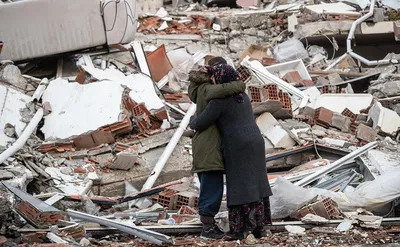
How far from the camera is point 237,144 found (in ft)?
21.5

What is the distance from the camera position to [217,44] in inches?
577

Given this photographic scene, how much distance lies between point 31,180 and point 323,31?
24.5ft

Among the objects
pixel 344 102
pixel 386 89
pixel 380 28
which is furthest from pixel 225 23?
pixel 344 102

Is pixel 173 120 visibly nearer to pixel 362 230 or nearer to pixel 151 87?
pixel 151 87

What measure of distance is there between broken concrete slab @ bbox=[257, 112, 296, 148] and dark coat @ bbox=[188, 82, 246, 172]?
3324 mm

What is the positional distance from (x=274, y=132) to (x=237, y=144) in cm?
347

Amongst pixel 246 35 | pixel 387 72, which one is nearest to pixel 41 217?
pixel 387 72

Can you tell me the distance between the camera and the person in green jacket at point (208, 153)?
6.55 metres

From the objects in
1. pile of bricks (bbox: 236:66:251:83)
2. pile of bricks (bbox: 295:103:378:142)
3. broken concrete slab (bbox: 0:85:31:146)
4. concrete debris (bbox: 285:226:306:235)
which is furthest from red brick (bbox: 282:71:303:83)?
concrete debris (bbox: 285:226:306:235)

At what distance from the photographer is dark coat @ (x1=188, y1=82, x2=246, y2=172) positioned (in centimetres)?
652

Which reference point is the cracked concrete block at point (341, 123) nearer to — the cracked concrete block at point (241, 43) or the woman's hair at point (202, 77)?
the cracked concrete block at point (241, 43)

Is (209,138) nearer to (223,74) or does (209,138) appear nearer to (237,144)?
(237,144)

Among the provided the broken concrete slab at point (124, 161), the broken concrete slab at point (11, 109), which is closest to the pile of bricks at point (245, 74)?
the broken concrete slab at point (124, 161)

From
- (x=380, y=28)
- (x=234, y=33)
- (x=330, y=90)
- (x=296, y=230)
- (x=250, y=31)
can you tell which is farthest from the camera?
(x=250, y=31)
